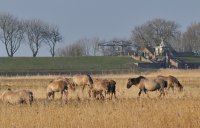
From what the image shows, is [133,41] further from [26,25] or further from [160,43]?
[26,25]

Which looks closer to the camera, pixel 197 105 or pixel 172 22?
pixel 197 105

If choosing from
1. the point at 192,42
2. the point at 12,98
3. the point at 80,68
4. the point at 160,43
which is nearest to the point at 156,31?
the point at 160,43

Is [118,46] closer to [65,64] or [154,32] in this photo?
[154,32]

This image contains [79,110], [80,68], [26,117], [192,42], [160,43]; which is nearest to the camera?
[26,117]

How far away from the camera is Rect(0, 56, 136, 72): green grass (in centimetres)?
9831

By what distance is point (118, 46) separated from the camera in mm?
145750

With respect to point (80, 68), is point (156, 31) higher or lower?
higher

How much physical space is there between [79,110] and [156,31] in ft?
393

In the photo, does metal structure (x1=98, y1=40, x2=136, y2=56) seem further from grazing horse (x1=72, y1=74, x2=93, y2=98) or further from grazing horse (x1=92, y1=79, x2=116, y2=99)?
grazing horse (x1=92, y1=79, x2=116, y2=99)

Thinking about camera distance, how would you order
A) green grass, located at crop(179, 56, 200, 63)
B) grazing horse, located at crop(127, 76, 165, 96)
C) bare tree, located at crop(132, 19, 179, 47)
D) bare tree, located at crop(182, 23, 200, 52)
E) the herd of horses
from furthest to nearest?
bare tree, located at crop(182, 23, 200, 52), bare tree, located at crop(132, 19, 179, 47), green grass, located at crop(179, 56, 200, 63), grazing horse, located at crop(127, 76, 165, 96), the herd of horses

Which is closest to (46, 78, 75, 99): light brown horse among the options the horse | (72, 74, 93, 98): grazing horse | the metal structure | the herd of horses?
the herd of horses

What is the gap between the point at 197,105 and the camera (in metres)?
17.1

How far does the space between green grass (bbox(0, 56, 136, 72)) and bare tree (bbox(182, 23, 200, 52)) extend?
136 ft

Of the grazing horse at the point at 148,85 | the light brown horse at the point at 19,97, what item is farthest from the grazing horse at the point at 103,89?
the light brown horse at the point at 19,97
